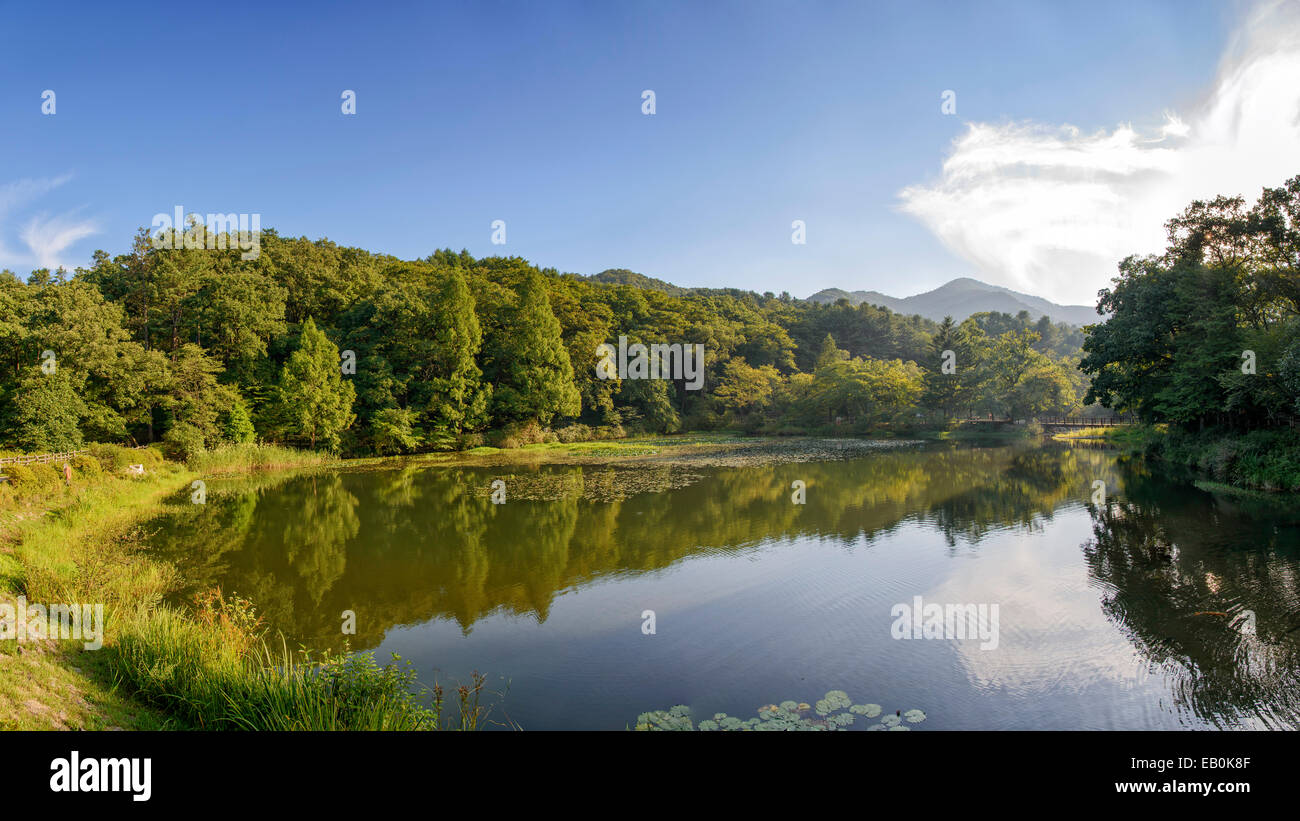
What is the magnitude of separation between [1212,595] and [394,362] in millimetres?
33844

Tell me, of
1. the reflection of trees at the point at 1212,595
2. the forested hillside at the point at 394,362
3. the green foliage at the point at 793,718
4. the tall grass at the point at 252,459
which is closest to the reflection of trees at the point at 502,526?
the reflection of trees at the point at 1212,595

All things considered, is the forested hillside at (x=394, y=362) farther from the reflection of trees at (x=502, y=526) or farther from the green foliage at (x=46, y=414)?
the reflection of trees at (x=502, y=526)

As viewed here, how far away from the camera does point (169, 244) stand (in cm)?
2648

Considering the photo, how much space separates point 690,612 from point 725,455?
75.0 feet

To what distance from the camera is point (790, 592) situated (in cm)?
973

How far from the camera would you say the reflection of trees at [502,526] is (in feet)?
32.6

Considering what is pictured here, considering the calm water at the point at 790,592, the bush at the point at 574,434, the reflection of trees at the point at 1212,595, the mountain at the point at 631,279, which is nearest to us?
the reflection of trees at the point at 1212,595

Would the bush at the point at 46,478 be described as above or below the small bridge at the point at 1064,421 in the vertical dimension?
above

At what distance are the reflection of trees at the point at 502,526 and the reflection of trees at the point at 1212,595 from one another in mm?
2798

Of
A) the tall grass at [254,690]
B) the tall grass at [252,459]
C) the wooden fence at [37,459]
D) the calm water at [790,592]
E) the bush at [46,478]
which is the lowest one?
the calm water at [790,592]

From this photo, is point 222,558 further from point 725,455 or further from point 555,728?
point 725,455

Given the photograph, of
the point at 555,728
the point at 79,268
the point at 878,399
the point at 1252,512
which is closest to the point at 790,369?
the point at 878,399

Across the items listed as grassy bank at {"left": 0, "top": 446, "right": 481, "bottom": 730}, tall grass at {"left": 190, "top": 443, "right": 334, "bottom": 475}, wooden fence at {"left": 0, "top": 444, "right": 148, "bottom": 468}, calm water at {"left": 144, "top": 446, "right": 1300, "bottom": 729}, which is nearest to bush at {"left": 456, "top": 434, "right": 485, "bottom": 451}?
tall grass at {"left": 190, "top": 443, "right": 334, "bottom": 475}
